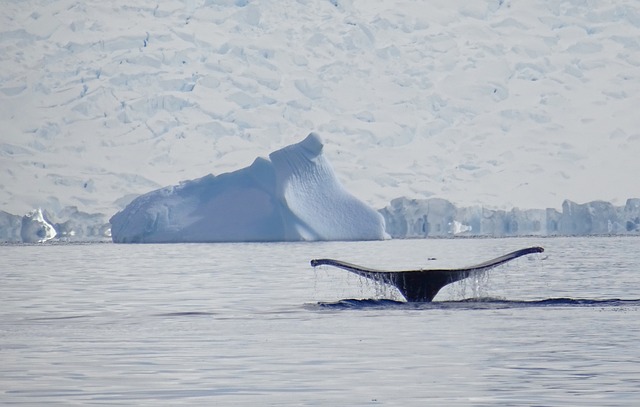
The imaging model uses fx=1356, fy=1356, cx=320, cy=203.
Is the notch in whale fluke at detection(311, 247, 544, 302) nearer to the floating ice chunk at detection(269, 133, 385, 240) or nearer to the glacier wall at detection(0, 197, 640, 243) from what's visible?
the floating ice chunk at detection(269, 133, 385, 240)

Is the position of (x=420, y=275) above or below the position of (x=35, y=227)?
below

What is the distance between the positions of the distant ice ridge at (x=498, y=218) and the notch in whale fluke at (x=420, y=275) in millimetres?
70228

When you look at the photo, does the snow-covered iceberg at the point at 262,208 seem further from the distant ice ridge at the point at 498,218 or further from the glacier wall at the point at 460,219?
the distant ice ridge at the point at 498,218

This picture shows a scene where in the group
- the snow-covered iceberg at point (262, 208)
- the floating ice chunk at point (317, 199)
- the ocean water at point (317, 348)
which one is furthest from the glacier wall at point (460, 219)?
the ocean water at point (317, 348)

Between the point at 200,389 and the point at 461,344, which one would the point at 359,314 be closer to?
the point at 461,344

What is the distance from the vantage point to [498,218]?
335ft

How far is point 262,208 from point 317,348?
65300 millimetres

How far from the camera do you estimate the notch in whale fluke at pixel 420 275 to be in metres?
26.1

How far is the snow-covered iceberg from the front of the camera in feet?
254

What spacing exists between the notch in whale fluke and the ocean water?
0.42 m

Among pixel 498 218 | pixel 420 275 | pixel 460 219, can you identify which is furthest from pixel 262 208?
pixel 420 275

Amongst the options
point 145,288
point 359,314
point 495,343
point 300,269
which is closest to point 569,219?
point 300,269

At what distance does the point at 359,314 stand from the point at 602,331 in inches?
233

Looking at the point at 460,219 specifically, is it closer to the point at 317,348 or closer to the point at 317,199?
the point at 317,199
